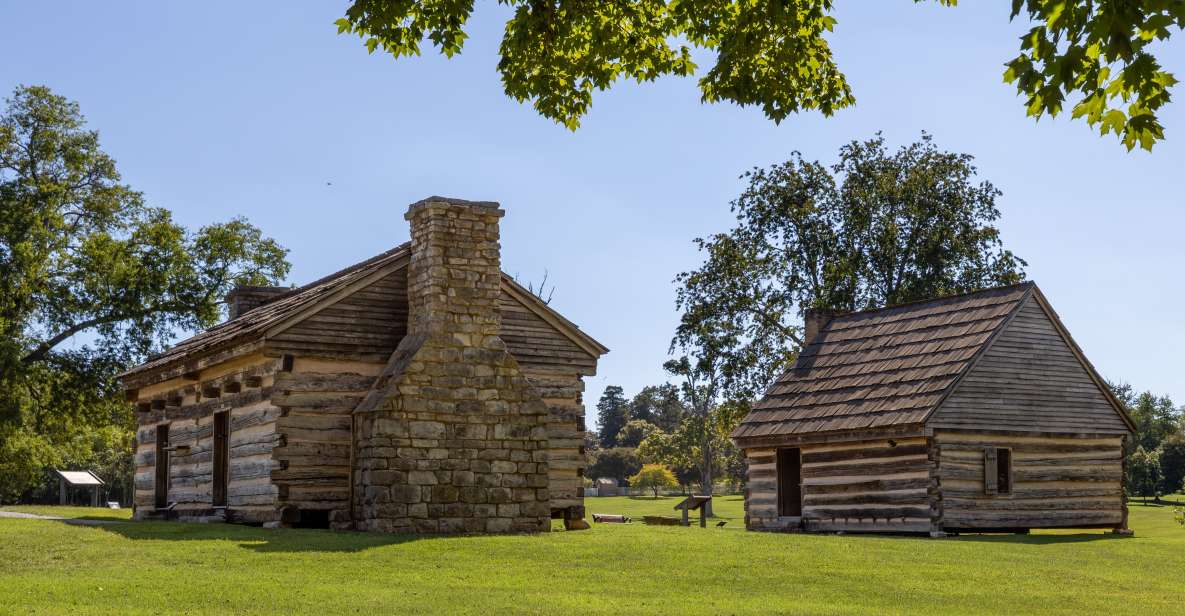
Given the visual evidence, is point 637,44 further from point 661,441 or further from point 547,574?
Answer: point 661,441

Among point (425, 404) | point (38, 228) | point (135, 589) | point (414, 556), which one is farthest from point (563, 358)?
point (38, 228)

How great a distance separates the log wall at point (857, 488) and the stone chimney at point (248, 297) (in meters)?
12.5

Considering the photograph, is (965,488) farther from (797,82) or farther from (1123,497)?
(797,82)

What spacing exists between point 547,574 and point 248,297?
17682 millimetres

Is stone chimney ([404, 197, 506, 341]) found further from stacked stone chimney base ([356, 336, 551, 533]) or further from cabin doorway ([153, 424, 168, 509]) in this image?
cabin doorway ([153, 424, 168, 509])

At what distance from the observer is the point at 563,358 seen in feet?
86.0

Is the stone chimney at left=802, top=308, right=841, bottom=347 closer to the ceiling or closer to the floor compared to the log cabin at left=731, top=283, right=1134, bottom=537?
closer to the ceiling

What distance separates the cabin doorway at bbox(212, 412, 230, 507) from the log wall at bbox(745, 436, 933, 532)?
12.9 metres

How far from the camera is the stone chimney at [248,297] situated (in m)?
31.2

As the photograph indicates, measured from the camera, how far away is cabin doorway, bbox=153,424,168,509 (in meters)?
27.4

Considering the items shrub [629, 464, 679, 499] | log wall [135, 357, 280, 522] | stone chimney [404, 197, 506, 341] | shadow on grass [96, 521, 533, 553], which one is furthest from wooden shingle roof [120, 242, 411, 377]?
shrub [629, 464, 679, 499]

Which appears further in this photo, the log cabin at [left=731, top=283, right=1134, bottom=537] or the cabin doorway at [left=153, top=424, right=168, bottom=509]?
the cabin doorway at [left=153, top=424, right=168, bottom=509]

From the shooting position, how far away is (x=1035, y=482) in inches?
1118

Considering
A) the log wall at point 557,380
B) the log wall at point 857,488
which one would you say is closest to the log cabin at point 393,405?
the log wall at point 557,380
